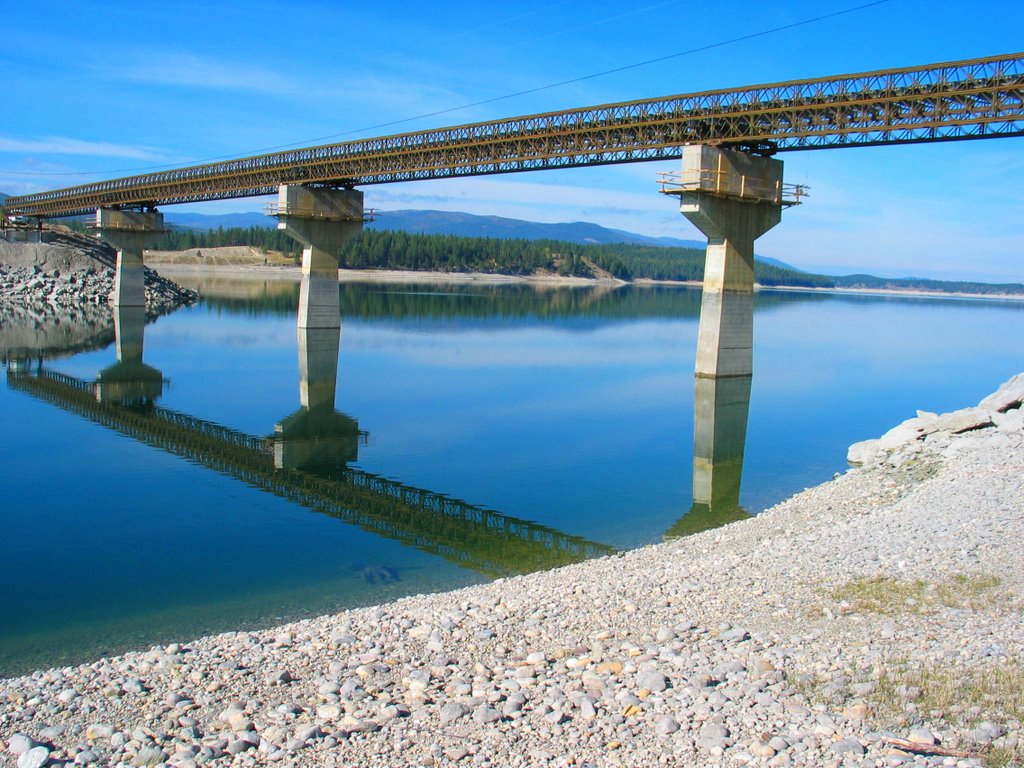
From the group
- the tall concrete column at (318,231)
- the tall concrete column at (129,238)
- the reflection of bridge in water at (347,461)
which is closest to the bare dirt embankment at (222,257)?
the tall concrete column at (129,238)

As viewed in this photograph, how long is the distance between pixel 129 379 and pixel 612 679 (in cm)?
3656

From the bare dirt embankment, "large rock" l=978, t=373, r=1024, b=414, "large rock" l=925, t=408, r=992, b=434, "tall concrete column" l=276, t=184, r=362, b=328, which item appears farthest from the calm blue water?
the bare dirt embankment

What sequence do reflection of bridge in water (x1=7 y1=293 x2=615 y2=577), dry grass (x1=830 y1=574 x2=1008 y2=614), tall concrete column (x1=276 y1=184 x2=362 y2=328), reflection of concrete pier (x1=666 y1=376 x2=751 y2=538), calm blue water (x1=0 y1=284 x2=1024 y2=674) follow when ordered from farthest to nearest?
tall concrete column (x1=276 y1=184 x2=362 y2=328), reflection of concrete pier (x1=666 y1=376 x2=751 y2=538), reflection of bridge in water (x1=7 y1=293 x2=615 y2=577), calm blue water (x1=0 y1=284 x2=1024 y2=674), dry grass (x1=830 y1=574 x2=1008 y2=614)

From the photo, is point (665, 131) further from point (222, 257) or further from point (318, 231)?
point (222, 257)

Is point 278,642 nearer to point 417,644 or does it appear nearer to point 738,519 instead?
point 417,644

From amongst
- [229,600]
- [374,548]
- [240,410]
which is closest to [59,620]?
[229,600]

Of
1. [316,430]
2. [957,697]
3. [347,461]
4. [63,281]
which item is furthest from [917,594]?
[63,281]

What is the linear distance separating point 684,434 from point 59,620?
21551mm

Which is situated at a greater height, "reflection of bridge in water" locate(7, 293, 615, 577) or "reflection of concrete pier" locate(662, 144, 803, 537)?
"reflection of concrete pier" locate(662, 144, 803, 537)

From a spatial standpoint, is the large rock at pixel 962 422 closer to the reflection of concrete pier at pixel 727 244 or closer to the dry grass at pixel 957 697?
the reflection of concrete pier at pixel 727 244

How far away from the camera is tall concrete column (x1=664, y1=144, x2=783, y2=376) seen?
126 ft

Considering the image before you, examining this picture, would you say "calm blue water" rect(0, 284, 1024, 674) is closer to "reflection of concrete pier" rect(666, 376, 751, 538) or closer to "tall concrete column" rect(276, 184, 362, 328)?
"reflection of concrete pier" rect(666, 376, 751, 538)

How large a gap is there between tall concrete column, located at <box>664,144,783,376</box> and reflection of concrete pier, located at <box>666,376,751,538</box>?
144 centimetres

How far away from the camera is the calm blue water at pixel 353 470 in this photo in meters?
14.3
